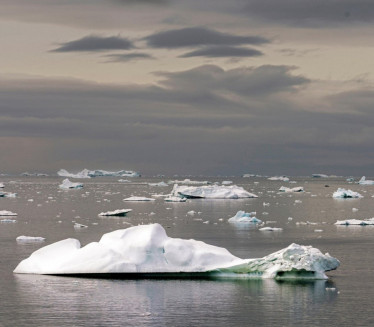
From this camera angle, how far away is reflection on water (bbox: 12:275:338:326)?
2311 cm

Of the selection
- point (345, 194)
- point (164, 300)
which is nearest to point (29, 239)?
point (164, 300)

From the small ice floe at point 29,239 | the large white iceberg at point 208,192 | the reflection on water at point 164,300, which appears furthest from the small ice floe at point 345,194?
the reflection on water at point 164,300

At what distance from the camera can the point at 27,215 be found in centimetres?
6506

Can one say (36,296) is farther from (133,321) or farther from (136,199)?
(136,199)

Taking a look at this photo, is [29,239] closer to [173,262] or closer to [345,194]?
[173,262]

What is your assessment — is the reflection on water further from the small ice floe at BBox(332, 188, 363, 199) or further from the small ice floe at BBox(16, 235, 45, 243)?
the small ice floe at BBox(332, 188, 363, 199)

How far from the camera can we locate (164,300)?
84.0 feet

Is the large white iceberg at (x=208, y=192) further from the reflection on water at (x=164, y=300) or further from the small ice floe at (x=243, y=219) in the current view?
the reflection on water at (x=164, y=300)

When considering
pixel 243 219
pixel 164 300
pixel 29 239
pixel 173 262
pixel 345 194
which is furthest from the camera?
pixel 345 194

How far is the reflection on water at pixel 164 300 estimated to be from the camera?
23109 millimetres

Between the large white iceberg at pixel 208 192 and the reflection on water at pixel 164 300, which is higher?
the large white iceberg at pixel 208 192

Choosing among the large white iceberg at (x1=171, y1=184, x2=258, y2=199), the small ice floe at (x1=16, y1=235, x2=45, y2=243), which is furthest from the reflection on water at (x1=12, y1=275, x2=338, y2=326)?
the large white iceberg at (x1=171, y1=184, x2=258, y2=199)

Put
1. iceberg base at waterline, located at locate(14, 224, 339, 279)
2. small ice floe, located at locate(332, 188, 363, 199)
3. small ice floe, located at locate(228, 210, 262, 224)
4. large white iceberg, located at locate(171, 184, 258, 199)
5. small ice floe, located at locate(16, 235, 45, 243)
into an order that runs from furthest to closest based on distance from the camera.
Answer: small ice floe, located at locate(332, 188, 363, 199) < large white iceberg, located at locate(171, 184, 258, 199) < small ice floe, located at locate(228, 210, 262, 224) < small ice floe, located at locate(16, 235, 45, 243) < iceberg base at waterline, located at locate(14, 224, 339, 279)

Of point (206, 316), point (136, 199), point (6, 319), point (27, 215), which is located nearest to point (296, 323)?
point (206, 316)
